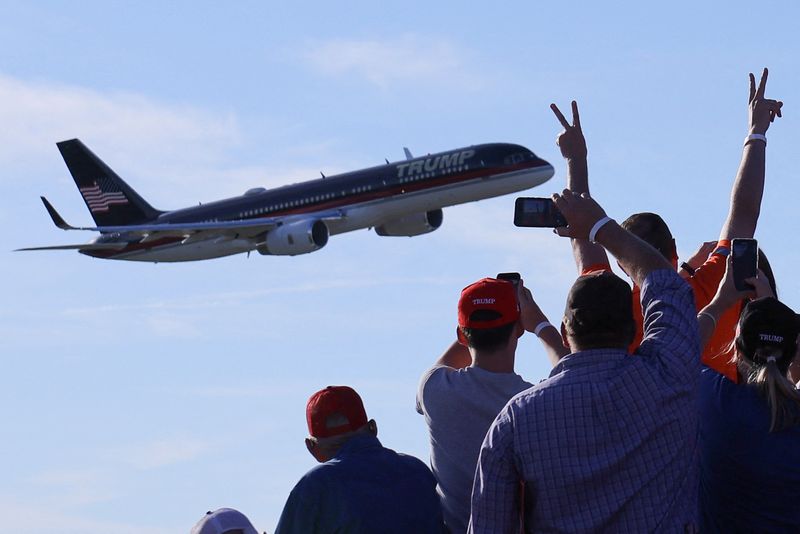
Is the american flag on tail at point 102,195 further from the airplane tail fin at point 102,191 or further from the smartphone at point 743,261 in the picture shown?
the smartphone at point 743,261

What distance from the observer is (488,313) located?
566 cm

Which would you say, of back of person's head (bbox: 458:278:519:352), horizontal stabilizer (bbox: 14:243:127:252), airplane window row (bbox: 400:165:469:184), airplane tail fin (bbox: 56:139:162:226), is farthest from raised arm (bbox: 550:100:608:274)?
airplane tail fin (bbox: 56:139:162:226)

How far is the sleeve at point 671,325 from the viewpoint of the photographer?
482cm

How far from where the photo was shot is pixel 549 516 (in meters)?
4.75

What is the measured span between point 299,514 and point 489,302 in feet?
3.96

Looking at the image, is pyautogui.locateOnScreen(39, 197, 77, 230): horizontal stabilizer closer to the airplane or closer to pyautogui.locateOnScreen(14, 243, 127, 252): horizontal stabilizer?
the airplane

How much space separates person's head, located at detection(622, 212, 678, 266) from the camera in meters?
6.44

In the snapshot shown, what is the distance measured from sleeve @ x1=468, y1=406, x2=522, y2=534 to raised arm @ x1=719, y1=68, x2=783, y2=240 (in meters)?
2.62

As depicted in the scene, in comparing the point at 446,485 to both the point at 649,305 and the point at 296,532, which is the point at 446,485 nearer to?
the point at 296,532

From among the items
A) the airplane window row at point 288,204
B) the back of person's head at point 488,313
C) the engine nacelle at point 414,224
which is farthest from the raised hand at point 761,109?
the engine nacelle at point 414,224

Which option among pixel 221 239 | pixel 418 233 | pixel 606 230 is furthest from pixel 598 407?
pixel 221 239

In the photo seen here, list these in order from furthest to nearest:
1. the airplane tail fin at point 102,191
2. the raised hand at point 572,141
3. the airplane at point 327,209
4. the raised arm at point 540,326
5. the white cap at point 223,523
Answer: the airplane tail fin at point 102,191, the airplane at point 327,209, the raised hand at point 572,141, the raised arm at point 540,326, the white cap at point 223,523

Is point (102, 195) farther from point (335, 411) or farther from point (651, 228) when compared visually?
point (335, 411)

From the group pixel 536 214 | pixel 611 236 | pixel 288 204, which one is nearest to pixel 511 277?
pixel 536 214
